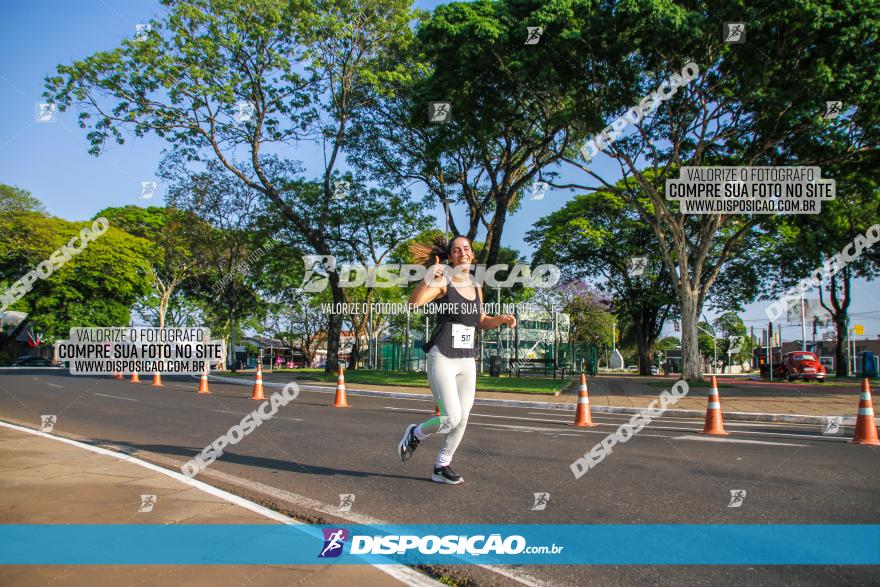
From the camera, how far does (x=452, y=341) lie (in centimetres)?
503

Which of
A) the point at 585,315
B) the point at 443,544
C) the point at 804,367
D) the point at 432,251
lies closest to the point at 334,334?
the point at 804,367

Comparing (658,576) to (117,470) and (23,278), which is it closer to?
(117,470)

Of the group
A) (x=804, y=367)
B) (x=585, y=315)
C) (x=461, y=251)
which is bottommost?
(x=804, y=367)

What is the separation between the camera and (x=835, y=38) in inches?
643

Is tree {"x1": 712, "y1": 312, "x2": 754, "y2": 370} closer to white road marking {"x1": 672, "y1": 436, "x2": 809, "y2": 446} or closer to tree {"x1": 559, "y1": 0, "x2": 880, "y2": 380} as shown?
tree {"x1": 559, "y1": 0, "x2": 880, "y2": 380}

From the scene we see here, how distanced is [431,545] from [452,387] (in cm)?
160

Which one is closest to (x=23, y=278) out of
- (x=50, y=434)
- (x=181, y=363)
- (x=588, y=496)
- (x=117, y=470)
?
(x=181, y=363)

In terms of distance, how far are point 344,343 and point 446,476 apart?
190ft

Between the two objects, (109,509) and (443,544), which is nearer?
(443,544)

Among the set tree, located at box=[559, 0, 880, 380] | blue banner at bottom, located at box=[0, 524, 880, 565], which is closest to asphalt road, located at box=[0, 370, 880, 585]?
blue banner at bottom, located at box=[0, 524, 880, 565]

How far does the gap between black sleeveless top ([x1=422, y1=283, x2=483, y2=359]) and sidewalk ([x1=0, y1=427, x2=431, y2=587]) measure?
6.14ft

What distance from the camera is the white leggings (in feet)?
16.4

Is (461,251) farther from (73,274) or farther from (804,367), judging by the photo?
(73,274)

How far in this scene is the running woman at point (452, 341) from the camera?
4992 mm
